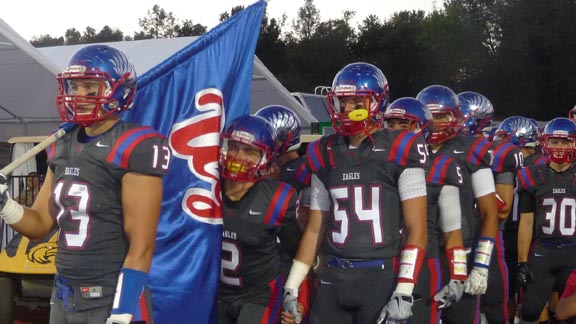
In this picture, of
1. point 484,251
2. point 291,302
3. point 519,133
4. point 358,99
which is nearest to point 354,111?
point 358,99

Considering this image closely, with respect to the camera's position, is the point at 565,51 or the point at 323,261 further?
the point at 565,51

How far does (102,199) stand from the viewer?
10.5 ft

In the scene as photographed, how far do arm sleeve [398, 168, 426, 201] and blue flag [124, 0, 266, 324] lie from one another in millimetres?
947

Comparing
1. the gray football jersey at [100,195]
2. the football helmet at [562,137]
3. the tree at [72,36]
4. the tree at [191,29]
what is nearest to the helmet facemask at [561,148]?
the football helmet at [562,137]

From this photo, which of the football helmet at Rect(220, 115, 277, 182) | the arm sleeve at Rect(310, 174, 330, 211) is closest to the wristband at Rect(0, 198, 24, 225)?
the football helmet at Rect(220, 115, 277, 182)

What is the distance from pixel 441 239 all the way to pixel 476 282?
0.41 metres

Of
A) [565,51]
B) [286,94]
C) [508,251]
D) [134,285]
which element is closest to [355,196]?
[134,285]

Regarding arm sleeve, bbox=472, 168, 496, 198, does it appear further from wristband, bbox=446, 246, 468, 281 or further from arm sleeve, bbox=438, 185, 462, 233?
wristband, bbox=446, 246, 468, 281

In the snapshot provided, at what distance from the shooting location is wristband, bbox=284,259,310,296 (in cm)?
401

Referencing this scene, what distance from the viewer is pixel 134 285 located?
10.3 ft

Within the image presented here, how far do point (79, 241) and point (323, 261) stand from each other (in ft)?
4.39

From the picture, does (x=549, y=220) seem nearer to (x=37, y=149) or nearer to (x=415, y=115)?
(x=415, y=115)

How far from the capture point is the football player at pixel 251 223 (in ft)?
13.0

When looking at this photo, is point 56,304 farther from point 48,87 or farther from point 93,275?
point 48,87
